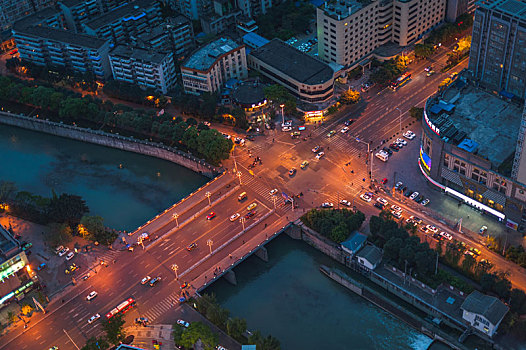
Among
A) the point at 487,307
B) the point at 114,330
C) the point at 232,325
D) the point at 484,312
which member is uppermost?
the point at 487,307

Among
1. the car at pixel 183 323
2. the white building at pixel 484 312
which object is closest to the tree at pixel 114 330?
the car at pixel 183 323

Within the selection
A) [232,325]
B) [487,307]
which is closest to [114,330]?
[232,325]

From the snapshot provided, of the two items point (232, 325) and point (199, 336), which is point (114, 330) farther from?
point (232, 325)

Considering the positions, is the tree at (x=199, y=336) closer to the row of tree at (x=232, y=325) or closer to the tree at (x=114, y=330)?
the row of tree at (x=232, y=325)

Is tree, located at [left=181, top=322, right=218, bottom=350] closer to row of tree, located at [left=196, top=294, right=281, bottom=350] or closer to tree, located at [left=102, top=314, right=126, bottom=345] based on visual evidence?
row of tree, located at [left=196, top=294, right=281, bottom=350]

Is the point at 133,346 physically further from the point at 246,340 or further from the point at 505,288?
the point at 505,288

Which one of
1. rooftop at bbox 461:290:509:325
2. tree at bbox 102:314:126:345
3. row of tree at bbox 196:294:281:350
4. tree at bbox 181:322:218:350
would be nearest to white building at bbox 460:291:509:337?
rooftop at bbox 461:290:509:325
